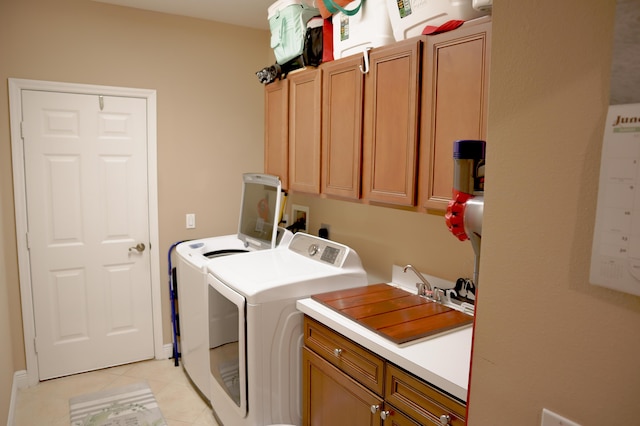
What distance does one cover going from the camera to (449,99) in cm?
172

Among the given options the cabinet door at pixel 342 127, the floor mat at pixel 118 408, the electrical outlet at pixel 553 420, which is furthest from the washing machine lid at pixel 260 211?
the electrical outlet at pixel 553 420

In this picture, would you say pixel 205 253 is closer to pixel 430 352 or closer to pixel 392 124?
pixel 392 124

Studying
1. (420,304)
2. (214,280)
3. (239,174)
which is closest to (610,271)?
(420,304)

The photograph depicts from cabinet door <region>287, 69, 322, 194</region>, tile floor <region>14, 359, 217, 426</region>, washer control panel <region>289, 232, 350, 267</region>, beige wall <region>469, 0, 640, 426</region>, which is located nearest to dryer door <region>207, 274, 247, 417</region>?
tile floor <region>14, 359, 217, 426</region>

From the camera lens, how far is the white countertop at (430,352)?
141cm

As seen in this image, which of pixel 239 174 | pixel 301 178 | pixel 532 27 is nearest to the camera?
pixel 532 27

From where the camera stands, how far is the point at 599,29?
662mm

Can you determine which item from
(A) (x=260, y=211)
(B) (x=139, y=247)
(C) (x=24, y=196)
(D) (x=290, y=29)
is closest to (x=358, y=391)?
(A) (x=260, y=211)

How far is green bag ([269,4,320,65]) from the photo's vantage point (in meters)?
2.58

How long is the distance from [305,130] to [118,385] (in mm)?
2302

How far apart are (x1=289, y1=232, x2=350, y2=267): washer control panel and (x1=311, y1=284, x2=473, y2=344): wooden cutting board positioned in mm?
226

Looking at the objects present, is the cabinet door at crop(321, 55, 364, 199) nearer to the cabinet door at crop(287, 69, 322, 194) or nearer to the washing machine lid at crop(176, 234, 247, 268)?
the cabinet door at crop(287, 69, 322, 194)

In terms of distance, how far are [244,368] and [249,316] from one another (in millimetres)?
317

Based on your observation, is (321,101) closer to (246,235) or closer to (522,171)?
(246,235)
